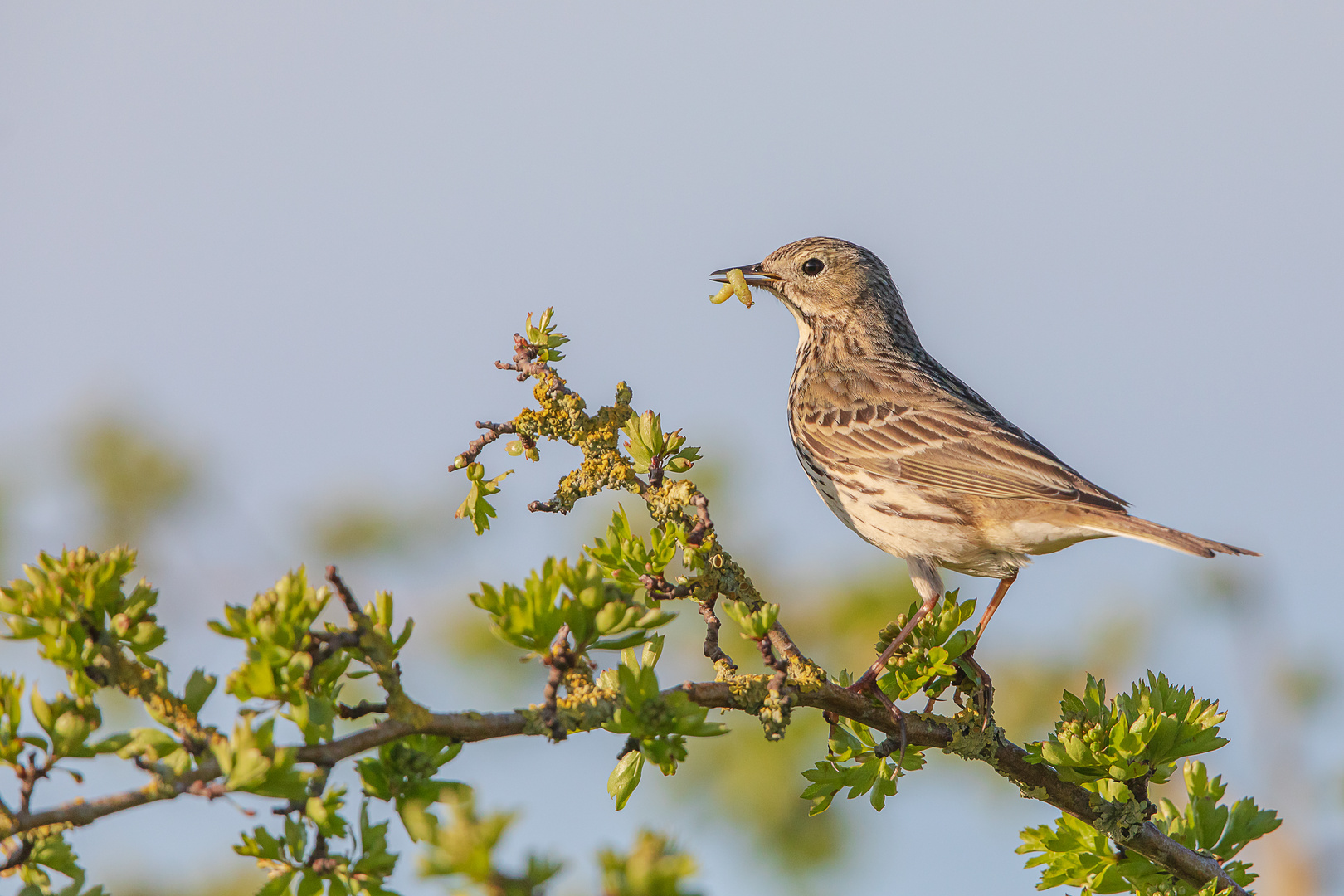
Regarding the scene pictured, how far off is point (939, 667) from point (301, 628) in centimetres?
229

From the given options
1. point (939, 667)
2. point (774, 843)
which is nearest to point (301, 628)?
point (939, 667)

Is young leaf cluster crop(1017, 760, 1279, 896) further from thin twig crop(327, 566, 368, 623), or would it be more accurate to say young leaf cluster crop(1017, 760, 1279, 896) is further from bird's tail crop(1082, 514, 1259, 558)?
thin twig crop(327, 566, 368, 623)

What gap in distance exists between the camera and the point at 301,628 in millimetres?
2752

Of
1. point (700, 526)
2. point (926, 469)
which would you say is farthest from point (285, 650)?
point (926, 469)

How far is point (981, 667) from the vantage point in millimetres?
5363

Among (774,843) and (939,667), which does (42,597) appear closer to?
(939,667)

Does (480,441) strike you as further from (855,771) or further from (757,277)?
(757,277)

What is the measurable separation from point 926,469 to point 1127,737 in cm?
379

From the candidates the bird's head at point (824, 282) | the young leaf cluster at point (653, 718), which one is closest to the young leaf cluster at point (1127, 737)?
the young leaf cluster at point (653, 718)

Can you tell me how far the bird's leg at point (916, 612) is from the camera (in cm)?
434

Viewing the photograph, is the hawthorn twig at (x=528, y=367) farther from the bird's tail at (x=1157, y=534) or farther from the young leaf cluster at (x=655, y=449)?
the bird's tail at (x=1157, y=534)

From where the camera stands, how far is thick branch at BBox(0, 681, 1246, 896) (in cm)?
245

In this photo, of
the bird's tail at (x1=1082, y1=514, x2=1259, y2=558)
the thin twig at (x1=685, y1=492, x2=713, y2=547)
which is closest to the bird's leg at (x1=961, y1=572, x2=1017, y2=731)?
the bird's tail at (x1=1082, y1=514, x2=1259, y2=558)

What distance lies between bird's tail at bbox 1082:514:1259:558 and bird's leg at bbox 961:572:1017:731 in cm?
71
